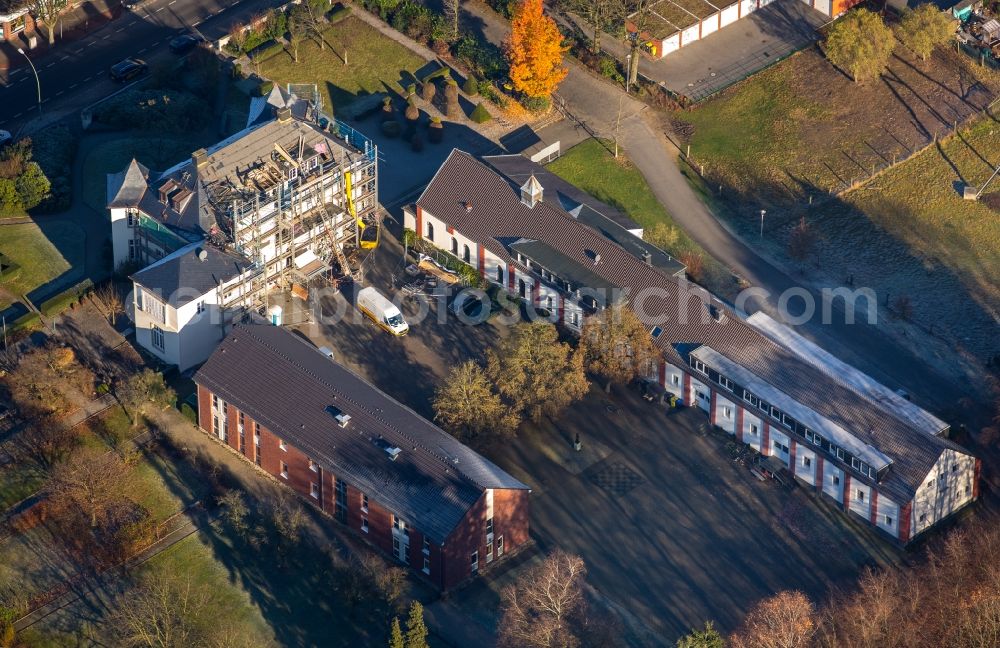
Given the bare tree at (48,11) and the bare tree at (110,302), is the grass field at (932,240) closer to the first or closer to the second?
the bare tree at (110,302)

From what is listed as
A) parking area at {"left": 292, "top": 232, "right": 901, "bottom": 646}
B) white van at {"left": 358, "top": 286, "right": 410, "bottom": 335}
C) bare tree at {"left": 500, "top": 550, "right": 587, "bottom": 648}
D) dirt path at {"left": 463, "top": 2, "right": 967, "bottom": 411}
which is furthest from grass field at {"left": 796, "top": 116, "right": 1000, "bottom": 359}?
bare tree at {"left": 500, "top": 550, "right": 587, "bottom": 648}

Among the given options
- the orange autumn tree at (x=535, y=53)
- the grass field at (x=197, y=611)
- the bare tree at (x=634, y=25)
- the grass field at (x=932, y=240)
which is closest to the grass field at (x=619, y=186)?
the orange autumn tree at (x=535, y=53)

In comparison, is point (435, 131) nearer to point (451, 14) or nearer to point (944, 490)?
point (451, 14)

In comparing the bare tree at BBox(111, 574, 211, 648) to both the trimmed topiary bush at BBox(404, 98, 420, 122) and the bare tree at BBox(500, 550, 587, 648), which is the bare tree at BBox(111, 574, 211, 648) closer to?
the bare tree at BBox(500, 550, 587, 648)

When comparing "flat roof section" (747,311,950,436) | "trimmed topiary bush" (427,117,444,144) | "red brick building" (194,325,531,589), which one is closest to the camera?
"red brick building" (194,325,531,589)

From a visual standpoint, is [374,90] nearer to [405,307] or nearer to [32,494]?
[405,307]
